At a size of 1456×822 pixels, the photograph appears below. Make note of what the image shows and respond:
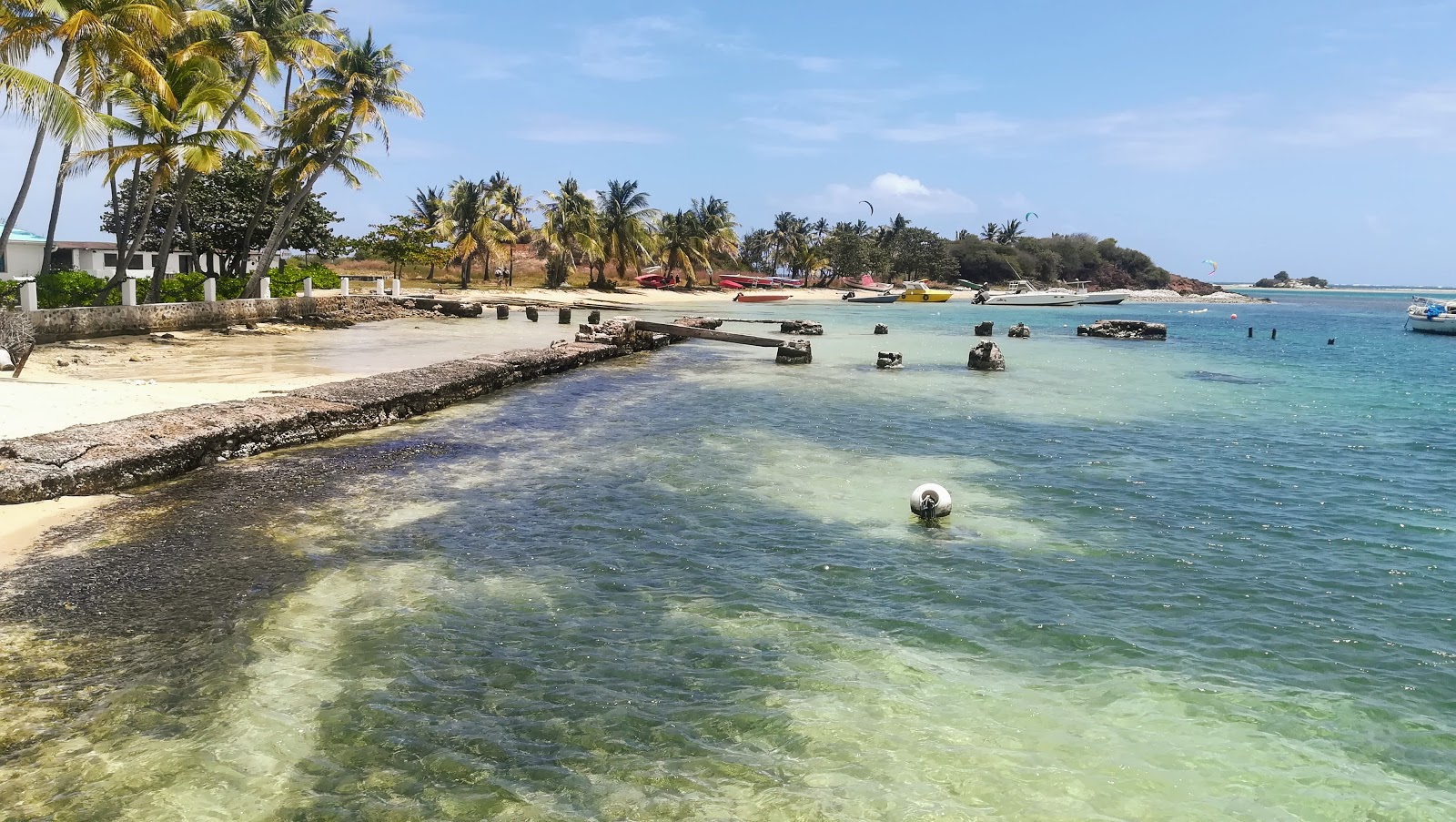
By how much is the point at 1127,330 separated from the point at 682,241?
4813 centimetres

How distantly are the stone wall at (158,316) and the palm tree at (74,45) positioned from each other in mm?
2417

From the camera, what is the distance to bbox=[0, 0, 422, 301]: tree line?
19.8 meters

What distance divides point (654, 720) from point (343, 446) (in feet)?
28.7

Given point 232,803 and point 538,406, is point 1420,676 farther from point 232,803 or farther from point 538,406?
point 538,406

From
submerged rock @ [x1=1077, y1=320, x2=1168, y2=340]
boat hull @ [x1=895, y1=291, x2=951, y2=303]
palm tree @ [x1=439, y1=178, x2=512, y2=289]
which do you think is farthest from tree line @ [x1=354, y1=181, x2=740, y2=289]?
submerged rock @ [x1=1077, y1=320, x2=1168, y2=340]

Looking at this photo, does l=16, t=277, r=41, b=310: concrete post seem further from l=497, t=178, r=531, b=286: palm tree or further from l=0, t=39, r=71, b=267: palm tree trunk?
l=497, t=178, r=531, b=286: palm tree

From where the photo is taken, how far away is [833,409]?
17.8 metres

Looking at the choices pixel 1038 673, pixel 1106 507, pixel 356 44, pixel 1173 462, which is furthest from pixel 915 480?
pixel 356 44

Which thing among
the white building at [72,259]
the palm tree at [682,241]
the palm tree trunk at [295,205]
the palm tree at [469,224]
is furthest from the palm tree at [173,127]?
the palm tree at [682,241]

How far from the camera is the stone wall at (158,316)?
20516 mm

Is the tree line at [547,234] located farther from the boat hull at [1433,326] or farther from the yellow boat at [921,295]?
the boat hull at [1433,326]

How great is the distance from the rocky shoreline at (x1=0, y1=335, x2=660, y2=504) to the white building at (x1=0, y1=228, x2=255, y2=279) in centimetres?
2591

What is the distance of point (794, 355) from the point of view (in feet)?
90.0

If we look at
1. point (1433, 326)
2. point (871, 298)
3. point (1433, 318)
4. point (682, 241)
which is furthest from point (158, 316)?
point (1433, 326)
